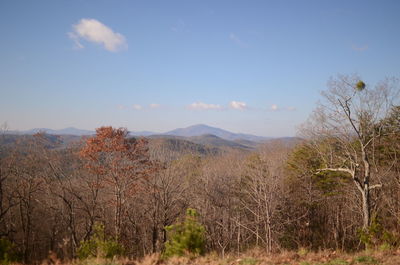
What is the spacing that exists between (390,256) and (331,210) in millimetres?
15461

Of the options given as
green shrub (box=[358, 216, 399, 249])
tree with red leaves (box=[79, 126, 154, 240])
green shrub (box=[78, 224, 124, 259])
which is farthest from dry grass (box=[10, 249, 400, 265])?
tree with red leaves (box=[79, 126, 154, 240])

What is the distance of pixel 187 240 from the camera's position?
6930mm

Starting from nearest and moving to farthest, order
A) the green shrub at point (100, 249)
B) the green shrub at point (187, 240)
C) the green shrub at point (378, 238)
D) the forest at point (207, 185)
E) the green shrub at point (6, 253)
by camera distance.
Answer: the green shrub at point (6, 253) < the green shrub at point (187, 240) < the green shrub at point (100, 249) < the green shrub at point (378, 238) < the forest at point (207, 185)

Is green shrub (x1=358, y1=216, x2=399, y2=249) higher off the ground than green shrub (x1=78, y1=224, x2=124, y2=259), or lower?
higher

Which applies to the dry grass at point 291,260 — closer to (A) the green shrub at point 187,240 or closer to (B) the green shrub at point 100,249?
(A) the green shrub at point 187,240

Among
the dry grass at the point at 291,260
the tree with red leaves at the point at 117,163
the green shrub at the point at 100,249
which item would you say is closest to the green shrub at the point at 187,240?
the dry grass at the point at 291,260

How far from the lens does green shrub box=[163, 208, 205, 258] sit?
691cm

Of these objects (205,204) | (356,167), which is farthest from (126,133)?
(356,167)

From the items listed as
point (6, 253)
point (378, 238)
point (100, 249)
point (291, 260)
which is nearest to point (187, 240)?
point (100, 249)

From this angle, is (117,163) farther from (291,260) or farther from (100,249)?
(291,260)

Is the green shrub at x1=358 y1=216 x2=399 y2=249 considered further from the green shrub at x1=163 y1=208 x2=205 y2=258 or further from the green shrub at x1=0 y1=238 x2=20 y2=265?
the green shrub at x1=0 y1=238 x2=20 y2=265

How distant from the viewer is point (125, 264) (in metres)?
6.29

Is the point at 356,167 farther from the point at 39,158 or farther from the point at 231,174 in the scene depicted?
the point at 39,158

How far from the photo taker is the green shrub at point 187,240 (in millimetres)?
6914
